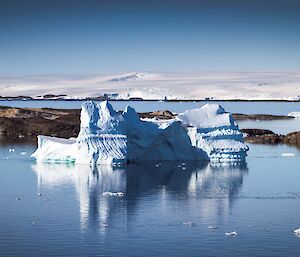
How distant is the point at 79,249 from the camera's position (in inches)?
613

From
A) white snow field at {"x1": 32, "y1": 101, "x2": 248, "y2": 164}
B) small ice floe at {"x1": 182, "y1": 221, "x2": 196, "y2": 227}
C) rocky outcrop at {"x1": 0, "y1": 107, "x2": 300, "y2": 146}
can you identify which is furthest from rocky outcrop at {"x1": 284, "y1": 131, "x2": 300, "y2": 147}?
small ice floe at {"x1": 182, "y1": 221, "x2": 196, "y2": 227}

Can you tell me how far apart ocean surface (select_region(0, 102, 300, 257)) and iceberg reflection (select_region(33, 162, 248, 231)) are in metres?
0.03

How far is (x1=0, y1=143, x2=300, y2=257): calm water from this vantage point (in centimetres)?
1588

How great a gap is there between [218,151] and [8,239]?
16.0 meters

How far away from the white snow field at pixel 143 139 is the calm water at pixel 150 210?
2.30 ft

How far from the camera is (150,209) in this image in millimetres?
20188

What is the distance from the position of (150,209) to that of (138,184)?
15.9 feet

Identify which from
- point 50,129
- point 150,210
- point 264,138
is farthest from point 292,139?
point 150,210

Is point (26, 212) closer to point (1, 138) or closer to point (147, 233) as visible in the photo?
point (147, 233)

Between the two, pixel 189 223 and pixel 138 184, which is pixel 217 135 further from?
pixel 189 223

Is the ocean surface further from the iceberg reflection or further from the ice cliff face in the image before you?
the ice cliff face

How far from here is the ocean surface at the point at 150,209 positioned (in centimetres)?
1589

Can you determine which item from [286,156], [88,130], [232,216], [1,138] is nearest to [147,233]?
[232,216]

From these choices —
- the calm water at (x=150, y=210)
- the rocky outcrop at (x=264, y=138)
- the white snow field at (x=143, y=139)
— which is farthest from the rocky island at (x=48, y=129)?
the calm water at (x=150, y=210)
